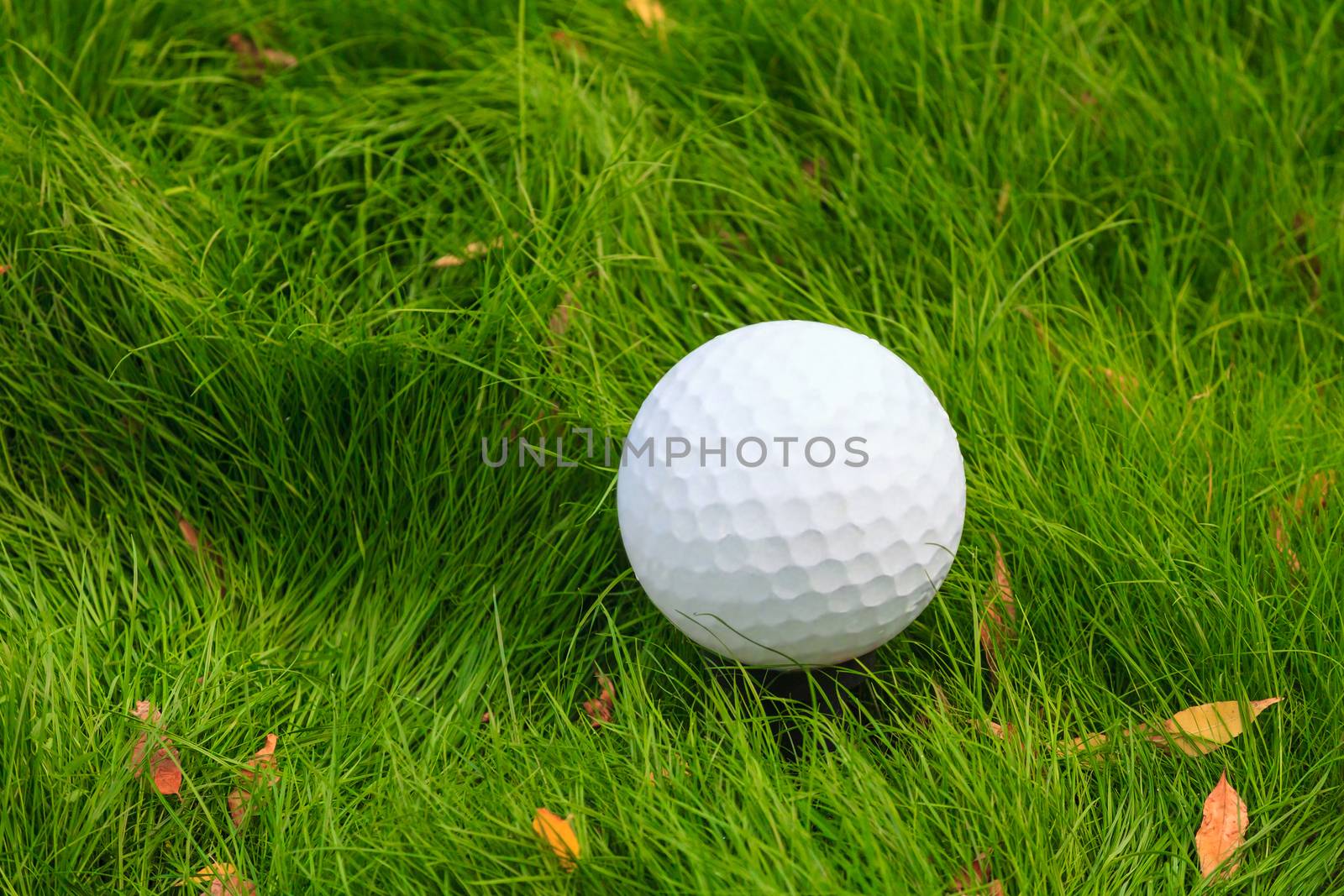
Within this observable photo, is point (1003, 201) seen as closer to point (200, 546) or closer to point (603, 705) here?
point (603, 705)

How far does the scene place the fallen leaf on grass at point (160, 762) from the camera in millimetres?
2074

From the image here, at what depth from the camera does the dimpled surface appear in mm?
1904

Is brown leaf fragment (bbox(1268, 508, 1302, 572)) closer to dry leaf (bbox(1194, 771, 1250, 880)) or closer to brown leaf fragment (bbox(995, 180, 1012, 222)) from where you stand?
dry leaf (bbox(1194, 771, 1250, 880))

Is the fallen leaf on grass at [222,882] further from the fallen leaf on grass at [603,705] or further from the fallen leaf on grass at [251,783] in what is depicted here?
the fallen leaf on grass at [603,705]

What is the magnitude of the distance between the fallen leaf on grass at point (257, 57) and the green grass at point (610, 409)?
0.18 ft

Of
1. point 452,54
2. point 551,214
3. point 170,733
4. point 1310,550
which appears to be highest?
point 452,54

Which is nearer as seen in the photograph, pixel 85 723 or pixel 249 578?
pixel 85 723

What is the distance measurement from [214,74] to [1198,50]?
2879 mm

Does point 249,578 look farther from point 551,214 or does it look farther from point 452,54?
point 452,54

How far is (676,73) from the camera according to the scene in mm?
3129

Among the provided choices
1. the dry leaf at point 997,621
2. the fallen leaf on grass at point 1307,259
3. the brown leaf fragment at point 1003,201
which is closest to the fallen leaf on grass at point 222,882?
the dry leaf at point 997,621

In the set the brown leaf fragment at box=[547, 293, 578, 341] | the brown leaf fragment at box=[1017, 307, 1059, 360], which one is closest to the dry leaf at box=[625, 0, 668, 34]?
the brown leaf fragment at box=[547, 293, 578, 341]

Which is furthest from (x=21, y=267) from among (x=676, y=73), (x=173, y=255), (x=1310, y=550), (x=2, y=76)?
(x=1310, y=550)


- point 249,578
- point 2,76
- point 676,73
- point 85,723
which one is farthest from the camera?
point 676,73
